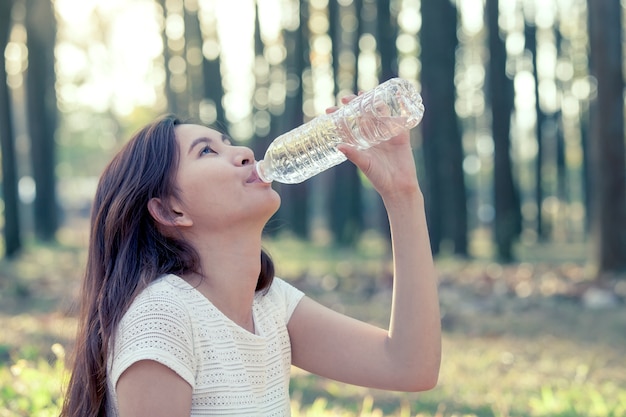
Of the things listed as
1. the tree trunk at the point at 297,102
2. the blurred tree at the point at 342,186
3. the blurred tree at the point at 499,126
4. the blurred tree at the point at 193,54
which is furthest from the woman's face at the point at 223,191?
the blurred tree at the point at 193,54

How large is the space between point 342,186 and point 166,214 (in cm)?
2490

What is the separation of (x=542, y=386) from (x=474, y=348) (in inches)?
63.1

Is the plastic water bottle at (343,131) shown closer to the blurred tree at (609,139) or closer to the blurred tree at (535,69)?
the blurred tree at (609,139)

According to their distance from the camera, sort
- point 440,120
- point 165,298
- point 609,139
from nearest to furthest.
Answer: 1. point 165,298
2. point 609,139
3. point 440,120

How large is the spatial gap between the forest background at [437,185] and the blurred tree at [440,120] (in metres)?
0.04

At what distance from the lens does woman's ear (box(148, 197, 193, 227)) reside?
2.63 m

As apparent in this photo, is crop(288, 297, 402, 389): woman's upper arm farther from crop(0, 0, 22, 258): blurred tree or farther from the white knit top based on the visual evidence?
crop(0, 0, 22, 258): blurred tree

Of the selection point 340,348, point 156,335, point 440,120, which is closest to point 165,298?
point 156,335

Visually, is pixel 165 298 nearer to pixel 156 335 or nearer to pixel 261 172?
pixel 156 335

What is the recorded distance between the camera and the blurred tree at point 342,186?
23.3m

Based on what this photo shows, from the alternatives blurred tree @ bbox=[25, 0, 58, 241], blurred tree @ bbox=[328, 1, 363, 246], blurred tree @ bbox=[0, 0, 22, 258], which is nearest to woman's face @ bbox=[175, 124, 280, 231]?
blurred tree @ bbox=[0, 0, 22, 258]

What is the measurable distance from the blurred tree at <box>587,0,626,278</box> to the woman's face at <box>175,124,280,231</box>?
9755 millimetres

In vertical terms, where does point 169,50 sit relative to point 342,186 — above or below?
above

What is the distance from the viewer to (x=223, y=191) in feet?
8.51
